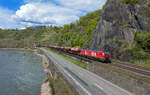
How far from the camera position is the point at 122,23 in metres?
37.5

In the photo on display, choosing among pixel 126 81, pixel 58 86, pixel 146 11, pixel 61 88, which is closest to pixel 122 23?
pixel 146 11

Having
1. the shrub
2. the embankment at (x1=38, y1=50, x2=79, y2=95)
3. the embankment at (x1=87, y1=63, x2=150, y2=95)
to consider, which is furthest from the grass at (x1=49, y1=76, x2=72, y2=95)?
the shrub

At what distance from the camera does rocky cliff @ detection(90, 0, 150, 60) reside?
32.6m

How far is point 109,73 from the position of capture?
2011 centimetres

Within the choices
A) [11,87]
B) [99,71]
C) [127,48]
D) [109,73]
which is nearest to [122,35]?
[127,48]

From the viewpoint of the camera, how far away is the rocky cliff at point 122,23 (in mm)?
32625

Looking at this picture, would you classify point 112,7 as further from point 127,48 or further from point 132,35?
point 127,48

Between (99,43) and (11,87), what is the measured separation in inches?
1145

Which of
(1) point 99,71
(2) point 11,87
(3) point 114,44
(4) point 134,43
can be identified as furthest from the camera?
(3) point 114,44

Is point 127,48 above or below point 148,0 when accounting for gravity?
below

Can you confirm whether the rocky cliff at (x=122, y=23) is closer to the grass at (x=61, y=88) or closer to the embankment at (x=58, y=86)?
the embankment at (x=58, y=86)

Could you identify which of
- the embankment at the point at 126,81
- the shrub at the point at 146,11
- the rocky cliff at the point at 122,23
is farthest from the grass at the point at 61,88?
the shrub at the point at 146,11

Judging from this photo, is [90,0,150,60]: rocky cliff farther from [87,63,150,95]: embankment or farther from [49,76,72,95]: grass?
[49,76,72,95]: grass

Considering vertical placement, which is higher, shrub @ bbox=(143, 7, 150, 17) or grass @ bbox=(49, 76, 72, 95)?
shrub @ bbox=(143, 7, 150, 17)
